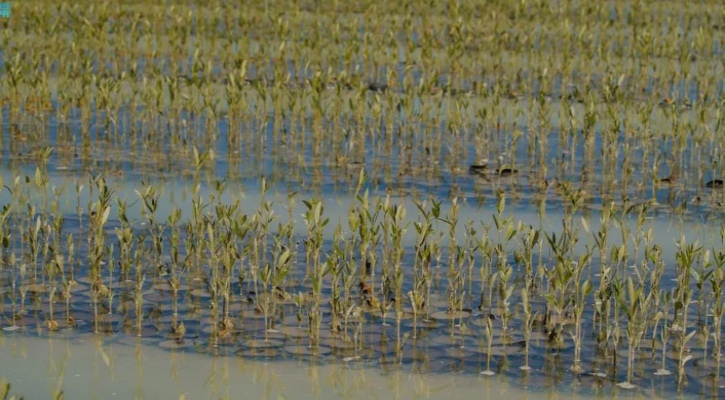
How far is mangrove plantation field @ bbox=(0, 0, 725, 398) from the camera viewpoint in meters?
5.64

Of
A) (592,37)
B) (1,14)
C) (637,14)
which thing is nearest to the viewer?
(592,37)

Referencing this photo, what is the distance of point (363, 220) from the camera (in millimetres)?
6445

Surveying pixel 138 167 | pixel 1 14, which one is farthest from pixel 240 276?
pixel 1 14

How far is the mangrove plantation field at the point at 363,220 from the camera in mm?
5637

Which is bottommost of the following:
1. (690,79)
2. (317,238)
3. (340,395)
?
(340,395)

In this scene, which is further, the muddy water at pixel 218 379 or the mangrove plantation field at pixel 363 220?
the mangrove plantation field at pixel 363 220

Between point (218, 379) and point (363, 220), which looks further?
point (363, 220)

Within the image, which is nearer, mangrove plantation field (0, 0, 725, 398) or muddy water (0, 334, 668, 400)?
muddy water (0, 334, 668, 400)

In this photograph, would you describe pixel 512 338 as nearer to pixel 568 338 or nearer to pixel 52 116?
pixel 568 338

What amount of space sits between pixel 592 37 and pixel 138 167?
7.48 m

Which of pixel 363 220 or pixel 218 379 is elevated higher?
pixel 363 220

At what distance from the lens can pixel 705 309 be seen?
646 cm

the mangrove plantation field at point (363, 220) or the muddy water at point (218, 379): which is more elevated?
the mangrove plantation field at point (363, 220)

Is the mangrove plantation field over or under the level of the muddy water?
over
